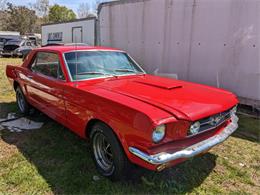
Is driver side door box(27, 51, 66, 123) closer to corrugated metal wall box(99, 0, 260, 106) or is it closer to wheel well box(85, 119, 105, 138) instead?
wheel well box(85, 119, 105, 138)

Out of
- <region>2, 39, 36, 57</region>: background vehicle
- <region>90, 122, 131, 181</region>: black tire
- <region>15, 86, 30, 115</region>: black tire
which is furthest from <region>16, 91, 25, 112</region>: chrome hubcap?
<region>2, 39, 36, 57</region>: background vehicle

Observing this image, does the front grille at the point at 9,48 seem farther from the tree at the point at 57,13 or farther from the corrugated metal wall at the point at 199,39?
the tree at the point at 57,13

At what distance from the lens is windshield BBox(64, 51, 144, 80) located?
373cm

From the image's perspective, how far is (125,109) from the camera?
265 centimetres

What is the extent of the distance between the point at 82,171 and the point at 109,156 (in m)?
0.44

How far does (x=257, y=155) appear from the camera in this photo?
3.93 meters

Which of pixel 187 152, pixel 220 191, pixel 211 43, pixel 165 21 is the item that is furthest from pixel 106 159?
pixel 165 21

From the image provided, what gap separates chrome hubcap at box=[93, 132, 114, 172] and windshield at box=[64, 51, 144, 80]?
922mm

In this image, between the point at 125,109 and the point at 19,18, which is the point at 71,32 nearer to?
the point at 125,109

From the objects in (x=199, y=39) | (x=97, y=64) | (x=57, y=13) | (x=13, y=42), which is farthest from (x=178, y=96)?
(x=57, y=13)

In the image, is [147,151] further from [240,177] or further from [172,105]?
[240,177]

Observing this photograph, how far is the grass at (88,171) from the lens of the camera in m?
3.01

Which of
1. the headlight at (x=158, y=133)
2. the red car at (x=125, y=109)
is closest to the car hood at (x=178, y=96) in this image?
the red car at (x=125, y=109)

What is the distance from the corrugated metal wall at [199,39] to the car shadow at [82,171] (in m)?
2.70
